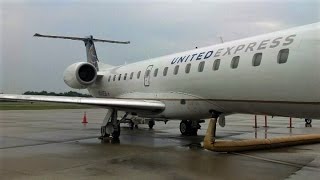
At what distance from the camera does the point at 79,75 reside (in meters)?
16.8

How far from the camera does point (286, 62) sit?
873 centimetres

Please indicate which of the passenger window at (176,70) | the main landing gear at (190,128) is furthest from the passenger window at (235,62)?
the main landing gear at (190,128)

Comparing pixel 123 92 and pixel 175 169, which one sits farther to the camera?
pixel 123 92

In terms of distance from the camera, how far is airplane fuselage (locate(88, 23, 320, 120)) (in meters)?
8.43

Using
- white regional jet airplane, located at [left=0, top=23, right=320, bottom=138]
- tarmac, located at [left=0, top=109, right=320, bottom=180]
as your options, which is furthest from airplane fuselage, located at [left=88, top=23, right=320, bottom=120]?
tarmac, located at [left=0, top=109, right=320, bottom=180]

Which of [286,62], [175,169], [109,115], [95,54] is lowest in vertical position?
[175,169]

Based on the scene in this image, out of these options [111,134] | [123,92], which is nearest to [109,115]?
[111,134]

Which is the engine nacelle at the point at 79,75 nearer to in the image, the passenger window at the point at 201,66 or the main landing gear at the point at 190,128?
the main landing gear at the point at 190,128

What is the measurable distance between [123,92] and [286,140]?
719 centimetres

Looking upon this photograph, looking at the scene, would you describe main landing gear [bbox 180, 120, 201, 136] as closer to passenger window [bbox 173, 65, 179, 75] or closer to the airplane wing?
the airplane wing

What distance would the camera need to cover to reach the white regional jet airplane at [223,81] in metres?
8.51

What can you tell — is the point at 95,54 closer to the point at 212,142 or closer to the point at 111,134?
the point at 111,134

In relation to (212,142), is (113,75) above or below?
above

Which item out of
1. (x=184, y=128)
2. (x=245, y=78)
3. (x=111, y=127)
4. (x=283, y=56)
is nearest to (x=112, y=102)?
(x=111, y=127)
